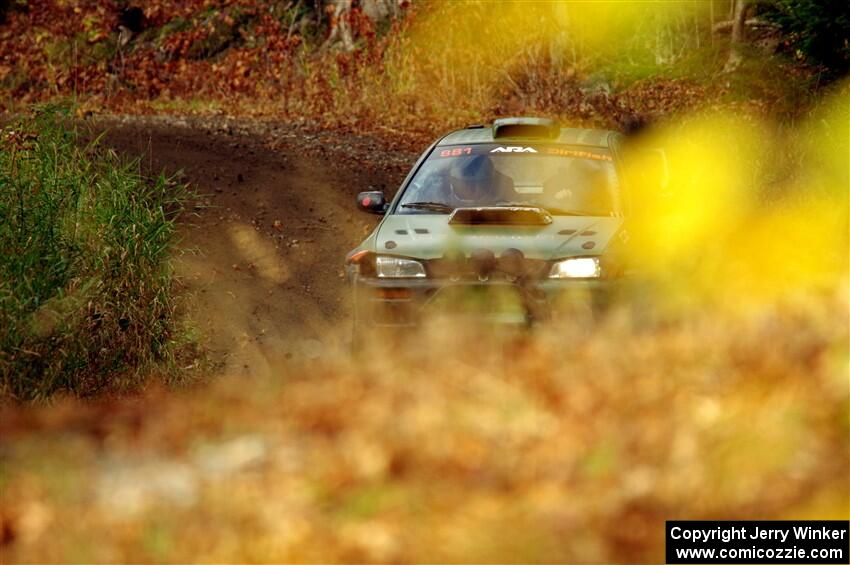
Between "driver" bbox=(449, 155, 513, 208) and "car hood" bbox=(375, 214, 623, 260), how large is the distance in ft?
2.22

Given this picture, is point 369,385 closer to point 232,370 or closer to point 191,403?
point 191,403

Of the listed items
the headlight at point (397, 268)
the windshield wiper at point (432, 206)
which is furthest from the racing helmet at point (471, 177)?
the headlight at point (397, 268)

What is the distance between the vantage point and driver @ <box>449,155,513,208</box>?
880 centimetres

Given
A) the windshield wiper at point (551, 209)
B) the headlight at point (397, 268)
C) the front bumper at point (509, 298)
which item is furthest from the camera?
the windshield wiper at point (551, 209)

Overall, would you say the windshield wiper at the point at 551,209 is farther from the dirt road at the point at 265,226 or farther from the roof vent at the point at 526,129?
the dirt road at the point at 265,226

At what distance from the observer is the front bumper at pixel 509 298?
24.0 feet

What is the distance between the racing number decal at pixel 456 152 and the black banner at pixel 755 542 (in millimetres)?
4278

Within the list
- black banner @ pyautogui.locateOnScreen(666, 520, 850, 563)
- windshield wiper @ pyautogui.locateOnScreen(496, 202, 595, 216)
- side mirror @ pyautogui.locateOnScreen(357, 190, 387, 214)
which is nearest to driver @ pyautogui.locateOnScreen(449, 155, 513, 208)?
windshield wiper @ pyautogui.locateOnScreen(496, 202, 595, 216)

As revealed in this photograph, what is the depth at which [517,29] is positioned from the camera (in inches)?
936

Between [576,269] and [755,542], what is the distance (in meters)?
2.48

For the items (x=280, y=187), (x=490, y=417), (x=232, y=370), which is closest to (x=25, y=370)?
(x=232, y=370)

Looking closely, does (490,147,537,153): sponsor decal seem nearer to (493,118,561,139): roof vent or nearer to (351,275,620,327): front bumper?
(493,118,561,139): roof vent

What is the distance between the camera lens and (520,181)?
948 centimetres

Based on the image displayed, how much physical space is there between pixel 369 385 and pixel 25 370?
2118 millimetres
